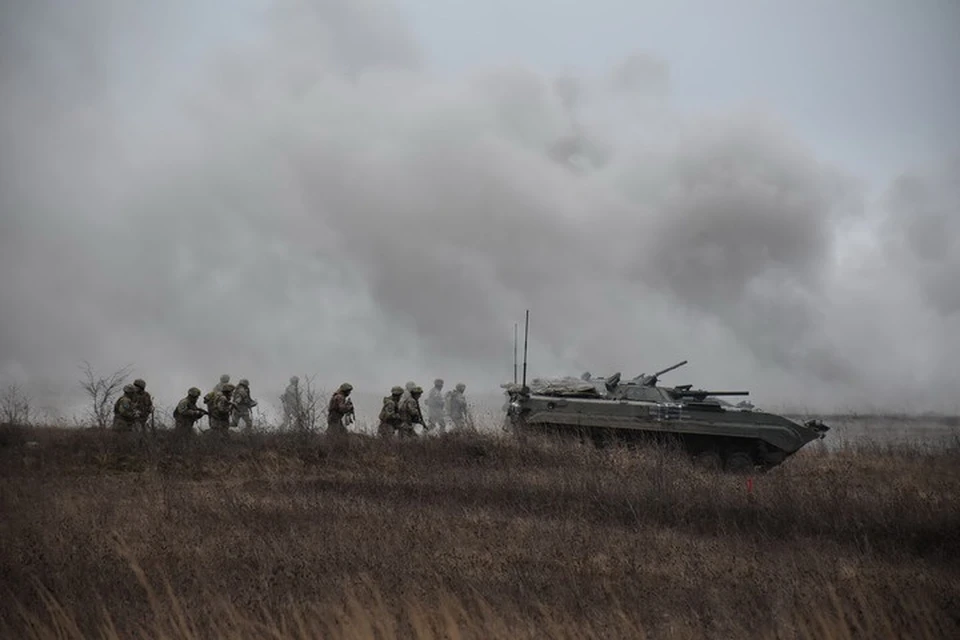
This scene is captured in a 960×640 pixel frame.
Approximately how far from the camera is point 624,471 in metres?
14.3

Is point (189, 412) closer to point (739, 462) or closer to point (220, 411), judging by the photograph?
point (220, 411)

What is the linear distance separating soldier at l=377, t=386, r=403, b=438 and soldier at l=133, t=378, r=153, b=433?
4.52 meters

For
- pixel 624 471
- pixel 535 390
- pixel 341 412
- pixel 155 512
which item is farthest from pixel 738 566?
pixel 341 412

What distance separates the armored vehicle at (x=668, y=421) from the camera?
17375mm

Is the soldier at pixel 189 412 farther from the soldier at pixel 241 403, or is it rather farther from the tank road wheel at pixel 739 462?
the tank road wheel at pixel 739 462

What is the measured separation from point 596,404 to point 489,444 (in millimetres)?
2568

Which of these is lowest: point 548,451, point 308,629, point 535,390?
point 308,629

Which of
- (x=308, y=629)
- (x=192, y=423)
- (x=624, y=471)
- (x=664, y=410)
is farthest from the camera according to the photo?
(x=192, y=423)

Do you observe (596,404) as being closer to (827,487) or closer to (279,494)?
(827,487)

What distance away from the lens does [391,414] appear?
1934 centimetres

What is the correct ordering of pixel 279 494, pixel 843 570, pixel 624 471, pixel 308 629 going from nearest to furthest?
pixel 308 629 → pixel 843 570 → pixel 279 494 → pixel 624 471

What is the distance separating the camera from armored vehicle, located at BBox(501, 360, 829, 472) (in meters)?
17.4

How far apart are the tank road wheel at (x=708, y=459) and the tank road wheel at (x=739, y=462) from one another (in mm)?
184

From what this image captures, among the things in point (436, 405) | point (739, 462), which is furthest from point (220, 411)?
point (739, 462)
